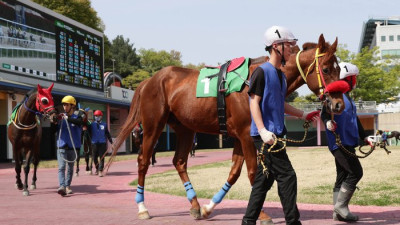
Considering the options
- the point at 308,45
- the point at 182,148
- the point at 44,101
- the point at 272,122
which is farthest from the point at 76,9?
the point at 272,122

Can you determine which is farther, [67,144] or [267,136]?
[67,144]

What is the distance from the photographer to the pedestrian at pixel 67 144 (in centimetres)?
1020

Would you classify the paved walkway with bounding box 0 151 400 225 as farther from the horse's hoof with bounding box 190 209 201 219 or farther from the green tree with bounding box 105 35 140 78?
the green tree with bounding box 105 35 140 78

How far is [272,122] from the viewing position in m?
4.34

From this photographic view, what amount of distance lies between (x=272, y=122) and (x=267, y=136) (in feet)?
0.97

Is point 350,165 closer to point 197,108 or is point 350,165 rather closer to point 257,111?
point 197,108

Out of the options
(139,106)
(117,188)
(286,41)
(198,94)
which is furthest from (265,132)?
(117,188)

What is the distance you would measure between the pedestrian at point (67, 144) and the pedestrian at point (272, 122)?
6.53 m

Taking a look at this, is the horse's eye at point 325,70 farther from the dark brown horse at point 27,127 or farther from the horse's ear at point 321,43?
the dark brown horse at point 27,127

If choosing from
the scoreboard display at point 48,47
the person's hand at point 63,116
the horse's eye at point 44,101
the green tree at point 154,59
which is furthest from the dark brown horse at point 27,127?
the green tree at point 154,59

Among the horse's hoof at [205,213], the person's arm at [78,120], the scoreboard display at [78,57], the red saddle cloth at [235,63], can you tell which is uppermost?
the scoreboard display at [78,57]

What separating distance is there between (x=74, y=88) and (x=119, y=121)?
12.2 meters

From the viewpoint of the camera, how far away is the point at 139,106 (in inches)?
293

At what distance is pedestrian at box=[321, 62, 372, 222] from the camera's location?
5.84m
